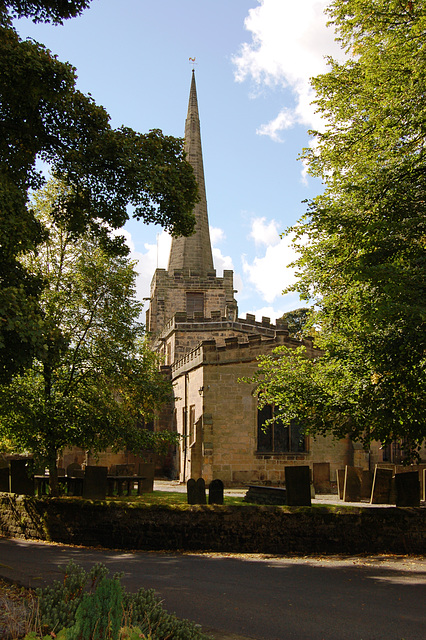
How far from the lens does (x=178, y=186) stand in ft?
39.9

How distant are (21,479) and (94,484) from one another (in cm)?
217

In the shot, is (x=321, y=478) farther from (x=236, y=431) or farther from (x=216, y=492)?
(x=216, y=492)

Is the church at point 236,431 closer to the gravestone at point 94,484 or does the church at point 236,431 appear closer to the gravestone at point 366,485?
the gravestone at point 366,485

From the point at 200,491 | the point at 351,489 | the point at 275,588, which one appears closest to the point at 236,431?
the point at 351,489

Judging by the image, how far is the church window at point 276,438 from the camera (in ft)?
80.5

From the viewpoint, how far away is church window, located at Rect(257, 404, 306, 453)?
2453cm

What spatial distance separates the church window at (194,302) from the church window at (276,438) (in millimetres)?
19606

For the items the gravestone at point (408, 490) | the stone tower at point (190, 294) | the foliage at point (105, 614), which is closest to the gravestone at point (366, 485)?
the gravestone at point (408, 490)

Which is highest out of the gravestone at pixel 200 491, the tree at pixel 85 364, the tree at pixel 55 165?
the tree at pixel 55 165

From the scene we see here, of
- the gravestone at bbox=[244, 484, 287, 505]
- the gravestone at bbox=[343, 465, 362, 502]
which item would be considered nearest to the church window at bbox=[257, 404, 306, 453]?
the gravestone at bbox=[343, 465, 362, 502]

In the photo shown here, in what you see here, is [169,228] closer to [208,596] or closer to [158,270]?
[208,596]

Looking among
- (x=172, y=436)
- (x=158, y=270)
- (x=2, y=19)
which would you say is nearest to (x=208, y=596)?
(x=172, y=436)

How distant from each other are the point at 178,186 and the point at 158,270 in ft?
105

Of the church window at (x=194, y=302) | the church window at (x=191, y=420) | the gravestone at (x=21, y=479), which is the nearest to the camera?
the gravestone at (x=21, y=479)
